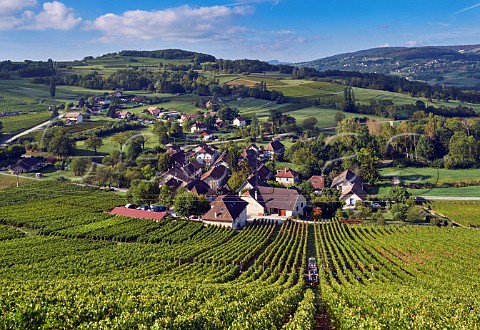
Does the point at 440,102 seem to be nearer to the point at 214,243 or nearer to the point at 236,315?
the point at 214,243

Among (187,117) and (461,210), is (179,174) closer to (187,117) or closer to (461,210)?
(461,210)

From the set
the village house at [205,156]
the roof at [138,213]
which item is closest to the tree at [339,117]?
the village house at [205,156]

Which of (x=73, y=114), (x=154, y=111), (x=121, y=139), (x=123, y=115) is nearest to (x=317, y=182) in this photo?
(x=121, y=139)

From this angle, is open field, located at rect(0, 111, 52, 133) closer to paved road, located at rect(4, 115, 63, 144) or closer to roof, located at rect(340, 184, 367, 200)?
paved road, located at rect(4, 115, 63, 144)

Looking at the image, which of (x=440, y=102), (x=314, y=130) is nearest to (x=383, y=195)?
(x=314, y=130)

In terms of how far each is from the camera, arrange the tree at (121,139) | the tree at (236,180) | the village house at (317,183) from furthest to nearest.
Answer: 1. the tree at (121,139)
2. the village house at (317,183)
3. the tree at (236,180)

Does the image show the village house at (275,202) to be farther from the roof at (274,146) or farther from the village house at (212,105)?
the village house at (212,105)

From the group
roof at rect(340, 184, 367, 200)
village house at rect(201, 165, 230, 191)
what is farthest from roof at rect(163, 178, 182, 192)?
roof at rect(340, 184, 367, 200)
